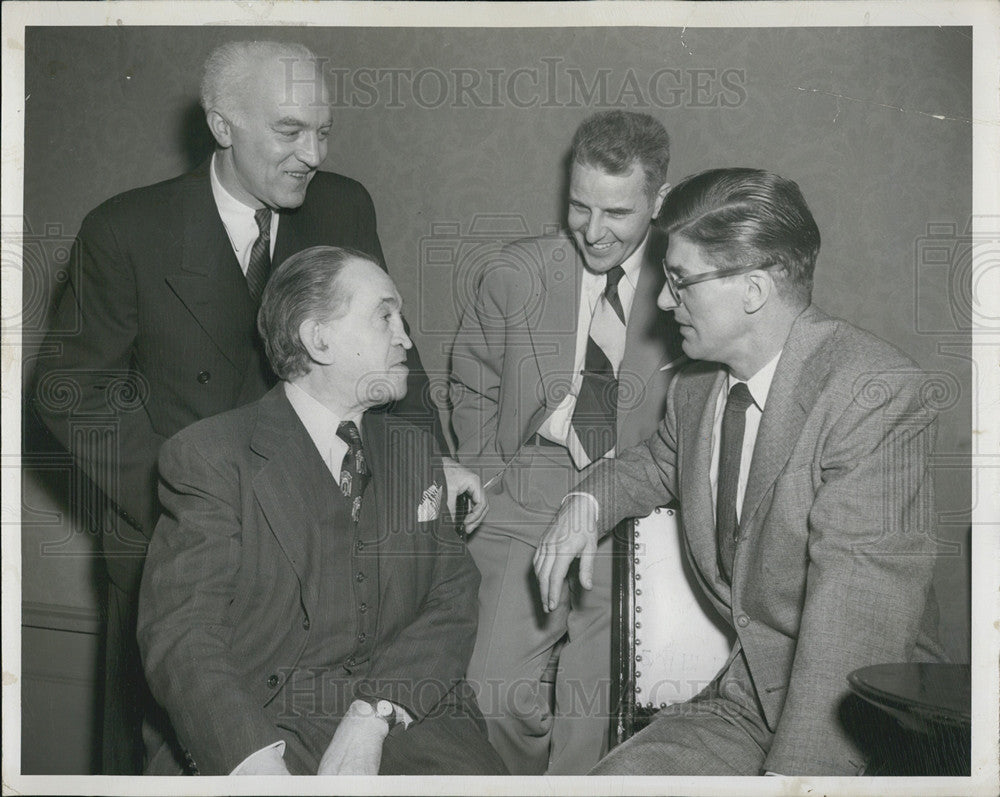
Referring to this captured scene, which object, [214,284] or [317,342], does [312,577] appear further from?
[214,284]

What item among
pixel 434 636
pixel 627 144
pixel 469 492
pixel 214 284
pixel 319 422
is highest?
pixel 627 144

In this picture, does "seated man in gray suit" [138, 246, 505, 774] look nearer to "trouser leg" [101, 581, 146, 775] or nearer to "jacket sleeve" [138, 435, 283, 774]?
"jacket sleeve" [138, 435, 283, 774]

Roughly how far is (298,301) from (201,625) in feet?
2.57

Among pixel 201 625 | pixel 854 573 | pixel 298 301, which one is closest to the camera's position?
pixel 854 573

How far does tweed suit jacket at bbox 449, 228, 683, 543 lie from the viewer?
2.62 metres

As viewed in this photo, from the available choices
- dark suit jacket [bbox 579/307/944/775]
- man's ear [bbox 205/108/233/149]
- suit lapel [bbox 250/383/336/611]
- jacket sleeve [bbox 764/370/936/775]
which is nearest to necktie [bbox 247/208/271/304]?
man's ear [bbox 205/108/233/149]

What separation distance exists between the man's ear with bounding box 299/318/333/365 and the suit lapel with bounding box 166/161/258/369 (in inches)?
8.2

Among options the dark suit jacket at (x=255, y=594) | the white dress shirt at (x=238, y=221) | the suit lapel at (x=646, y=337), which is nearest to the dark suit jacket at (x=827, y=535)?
the suit lapel at (x=646, y=337)

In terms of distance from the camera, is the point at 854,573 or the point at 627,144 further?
the point at 627,144

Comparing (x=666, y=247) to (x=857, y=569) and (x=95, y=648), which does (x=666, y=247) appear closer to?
(x=857, y=569)

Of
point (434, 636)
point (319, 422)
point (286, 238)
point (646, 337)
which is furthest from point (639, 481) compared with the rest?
point (286, 238)

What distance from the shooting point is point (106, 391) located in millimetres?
2568

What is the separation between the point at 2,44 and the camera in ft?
8.63

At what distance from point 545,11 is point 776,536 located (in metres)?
1.42
